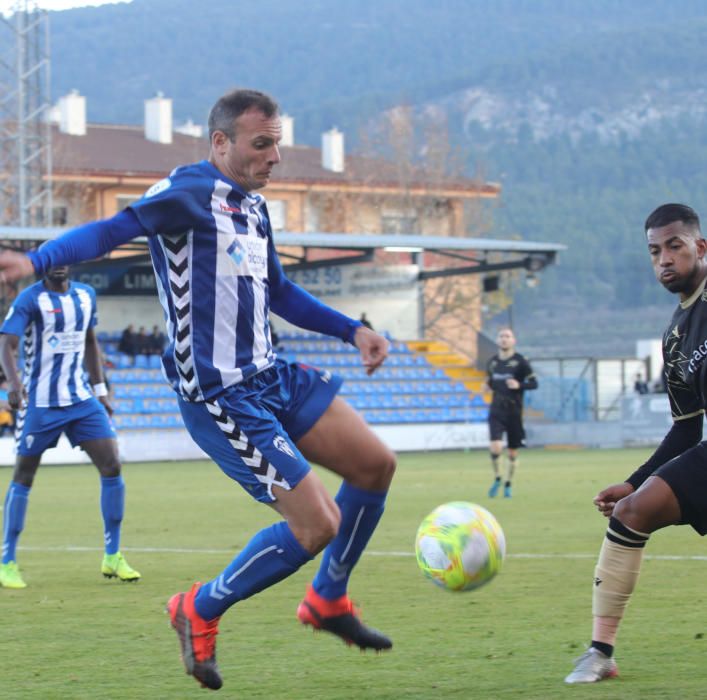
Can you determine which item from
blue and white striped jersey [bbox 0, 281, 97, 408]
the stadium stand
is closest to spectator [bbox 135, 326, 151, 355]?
the stadium stand

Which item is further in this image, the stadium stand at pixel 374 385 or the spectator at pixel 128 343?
the spectator at pixel 128 343

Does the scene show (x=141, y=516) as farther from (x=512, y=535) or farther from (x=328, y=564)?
(x=328, y=564)

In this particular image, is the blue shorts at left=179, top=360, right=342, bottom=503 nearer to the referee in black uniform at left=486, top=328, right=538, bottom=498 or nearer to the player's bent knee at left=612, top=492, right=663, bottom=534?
the player's bent knee at left=612, top=492, right=663, bottom=534

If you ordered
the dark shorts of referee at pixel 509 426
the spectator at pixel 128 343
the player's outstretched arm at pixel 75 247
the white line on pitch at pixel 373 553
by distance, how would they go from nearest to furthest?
the player's outstretched arm at pixel 75 247, the white line on pitch at pixel 373 553, the dark shorts of referee at pixel 509 426, the spectator at pixel 128 343

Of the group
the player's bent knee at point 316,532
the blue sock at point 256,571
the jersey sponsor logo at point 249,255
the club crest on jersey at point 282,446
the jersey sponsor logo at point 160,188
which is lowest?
the blue sock at point 256,571

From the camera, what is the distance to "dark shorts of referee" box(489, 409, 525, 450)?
66.6 ft

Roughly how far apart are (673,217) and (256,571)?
218cm

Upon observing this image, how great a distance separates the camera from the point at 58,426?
32.8 feet

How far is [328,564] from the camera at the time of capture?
19.8 feet

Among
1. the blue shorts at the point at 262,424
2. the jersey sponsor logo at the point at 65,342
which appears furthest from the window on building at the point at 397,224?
the blue shorts at the point at 262,424

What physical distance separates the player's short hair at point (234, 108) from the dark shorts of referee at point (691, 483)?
2127 mm

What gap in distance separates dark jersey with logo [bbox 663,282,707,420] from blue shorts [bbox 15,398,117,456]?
16.6 feet

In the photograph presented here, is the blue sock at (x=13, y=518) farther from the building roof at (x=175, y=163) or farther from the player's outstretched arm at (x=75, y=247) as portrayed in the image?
the building roof at (x=175, y=163)

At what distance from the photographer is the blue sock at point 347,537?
5988 mm
